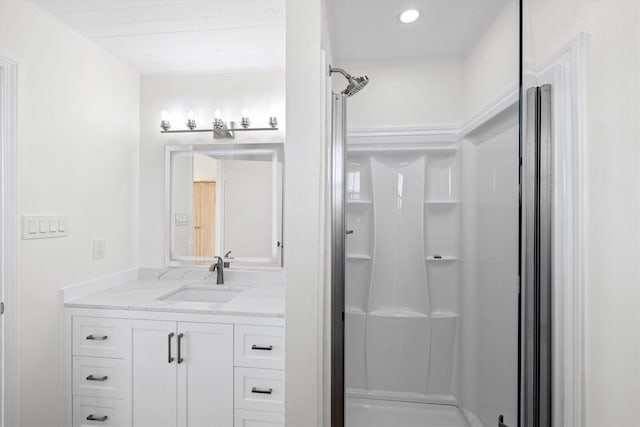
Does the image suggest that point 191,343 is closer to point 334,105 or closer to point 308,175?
point 308,175

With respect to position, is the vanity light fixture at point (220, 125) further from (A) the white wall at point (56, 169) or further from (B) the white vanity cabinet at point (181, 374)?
(B) the white vanity cabinet at point (181, 374)

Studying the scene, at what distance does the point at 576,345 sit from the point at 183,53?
2.31 m

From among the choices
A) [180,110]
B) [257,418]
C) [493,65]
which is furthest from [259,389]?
[180,110]

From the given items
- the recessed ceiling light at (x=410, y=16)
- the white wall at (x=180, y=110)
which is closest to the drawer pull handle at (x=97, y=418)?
the white wall at (x=180, y=110)

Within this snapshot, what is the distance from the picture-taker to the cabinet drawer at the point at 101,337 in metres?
1.70

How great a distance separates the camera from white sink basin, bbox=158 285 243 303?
209 cm

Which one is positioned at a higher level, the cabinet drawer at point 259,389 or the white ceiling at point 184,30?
the white ceiling at point 184,30

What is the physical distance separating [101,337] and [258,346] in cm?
82

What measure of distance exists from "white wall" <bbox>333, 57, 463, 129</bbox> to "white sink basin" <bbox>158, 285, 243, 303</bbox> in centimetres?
133

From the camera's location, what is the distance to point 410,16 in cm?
130

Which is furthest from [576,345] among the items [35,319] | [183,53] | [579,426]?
[183,53]

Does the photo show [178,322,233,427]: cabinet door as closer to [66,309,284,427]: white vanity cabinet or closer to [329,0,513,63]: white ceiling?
[66,309,284,427]: white vanity cabinet

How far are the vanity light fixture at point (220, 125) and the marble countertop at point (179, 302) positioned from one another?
1009 millimetres

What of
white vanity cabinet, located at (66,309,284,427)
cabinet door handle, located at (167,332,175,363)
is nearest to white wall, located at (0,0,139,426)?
white vanity cabinet, located at (66,309,284,427)
